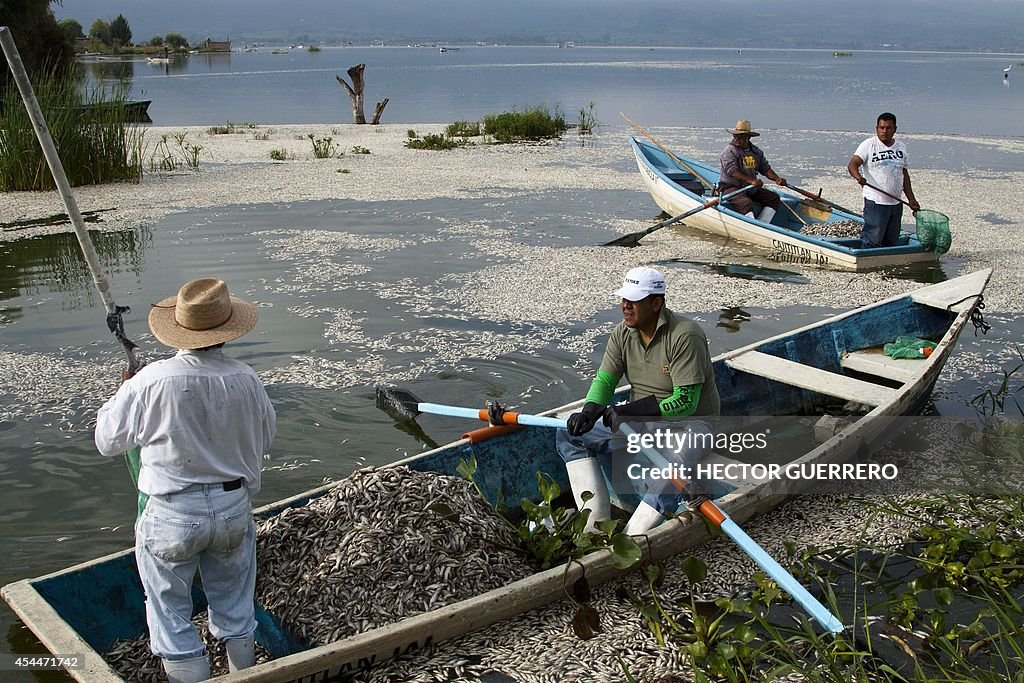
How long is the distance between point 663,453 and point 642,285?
895mm

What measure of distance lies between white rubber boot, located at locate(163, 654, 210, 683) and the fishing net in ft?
31.6

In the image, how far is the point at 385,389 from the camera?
7.13 metres

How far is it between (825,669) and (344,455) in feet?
11.9

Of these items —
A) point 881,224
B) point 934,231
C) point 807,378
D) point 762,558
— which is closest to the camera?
point 762,558

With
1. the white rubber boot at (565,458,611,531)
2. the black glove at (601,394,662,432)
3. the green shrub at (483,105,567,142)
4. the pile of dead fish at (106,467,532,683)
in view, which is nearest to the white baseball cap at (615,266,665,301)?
the black glove at (601,394,662,432)

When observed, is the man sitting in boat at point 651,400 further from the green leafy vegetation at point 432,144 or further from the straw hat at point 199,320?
the green leafy vegetation at point 432,144

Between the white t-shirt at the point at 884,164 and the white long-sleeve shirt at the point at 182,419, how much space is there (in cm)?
871

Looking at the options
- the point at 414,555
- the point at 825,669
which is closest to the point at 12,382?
the point at 414,555

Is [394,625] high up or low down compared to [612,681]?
up

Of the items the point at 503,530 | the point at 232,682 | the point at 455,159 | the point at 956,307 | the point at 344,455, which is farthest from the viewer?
the point at 455,159

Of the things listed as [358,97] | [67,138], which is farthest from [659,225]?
[358,97]

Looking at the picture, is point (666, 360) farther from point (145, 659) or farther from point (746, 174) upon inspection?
point (746, 174)

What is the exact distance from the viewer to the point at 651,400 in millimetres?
5133

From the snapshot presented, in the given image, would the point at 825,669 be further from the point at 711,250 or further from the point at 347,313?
the point at 711,250
